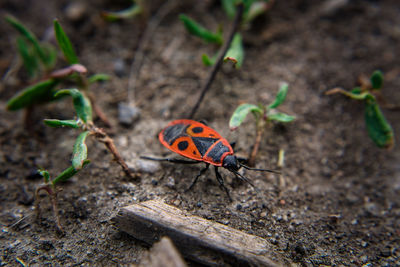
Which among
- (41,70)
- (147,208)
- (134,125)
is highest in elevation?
(41,70)

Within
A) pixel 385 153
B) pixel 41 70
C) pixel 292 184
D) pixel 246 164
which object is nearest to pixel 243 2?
pixel 246 164

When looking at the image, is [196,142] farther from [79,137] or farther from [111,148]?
[79,137]

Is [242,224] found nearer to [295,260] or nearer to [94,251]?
[295,260]

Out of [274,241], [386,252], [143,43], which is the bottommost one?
[386,252]

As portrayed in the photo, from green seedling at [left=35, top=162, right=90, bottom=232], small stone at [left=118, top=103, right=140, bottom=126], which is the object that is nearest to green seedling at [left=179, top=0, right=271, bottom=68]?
small stone at [left=118, top=103, right=140, bottom=126]


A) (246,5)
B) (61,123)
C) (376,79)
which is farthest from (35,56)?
(376,79)

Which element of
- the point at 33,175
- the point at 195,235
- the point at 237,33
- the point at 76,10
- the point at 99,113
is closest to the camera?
the point at 195,235

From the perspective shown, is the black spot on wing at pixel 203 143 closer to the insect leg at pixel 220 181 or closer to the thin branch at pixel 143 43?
the insect leg at pixel 220 181
